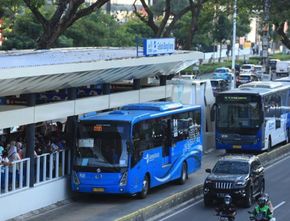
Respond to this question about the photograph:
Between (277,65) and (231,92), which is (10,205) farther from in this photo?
(277,65)

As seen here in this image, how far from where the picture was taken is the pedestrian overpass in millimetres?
19203

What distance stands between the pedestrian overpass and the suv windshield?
4.53 meters

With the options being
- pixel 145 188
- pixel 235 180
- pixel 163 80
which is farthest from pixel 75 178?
pixel 163 80

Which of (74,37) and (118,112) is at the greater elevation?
(74,37)

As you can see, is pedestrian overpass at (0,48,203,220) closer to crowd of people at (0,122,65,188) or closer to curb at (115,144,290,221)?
crowd of people at (0,122,65,188)

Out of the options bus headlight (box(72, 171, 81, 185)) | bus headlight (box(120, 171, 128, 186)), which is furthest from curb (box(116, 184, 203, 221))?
bus headlight (box(72, 171, 81, 185))

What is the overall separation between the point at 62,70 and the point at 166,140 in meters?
6.04

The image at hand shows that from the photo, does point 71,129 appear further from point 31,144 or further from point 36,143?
point 31,144

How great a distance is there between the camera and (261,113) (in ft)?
110

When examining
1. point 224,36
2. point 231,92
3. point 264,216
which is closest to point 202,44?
point 224,36

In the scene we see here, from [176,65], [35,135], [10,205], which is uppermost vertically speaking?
[176,65]

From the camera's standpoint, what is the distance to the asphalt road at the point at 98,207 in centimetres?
2034

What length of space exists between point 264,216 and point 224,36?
247 ft

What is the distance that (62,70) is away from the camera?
20.2 metres
